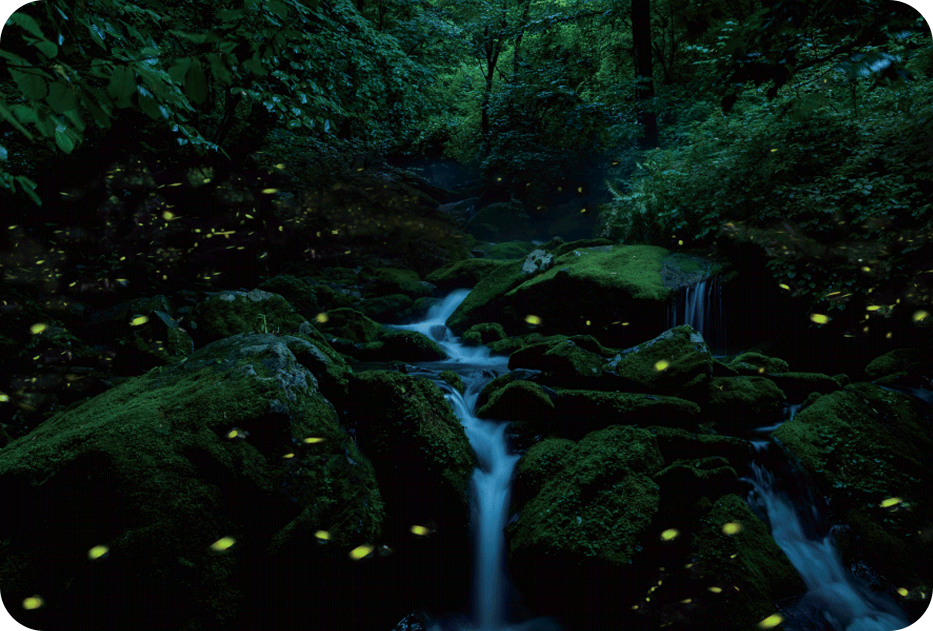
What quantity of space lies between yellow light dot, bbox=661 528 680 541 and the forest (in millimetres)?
13

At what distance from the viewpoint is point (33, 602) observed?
2.30 metres

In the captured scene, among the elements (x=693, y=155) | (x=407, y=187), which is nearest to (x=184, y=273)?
(x=407, y=187)

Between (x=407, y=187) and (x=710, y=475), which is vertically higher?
(x=407, y=187)

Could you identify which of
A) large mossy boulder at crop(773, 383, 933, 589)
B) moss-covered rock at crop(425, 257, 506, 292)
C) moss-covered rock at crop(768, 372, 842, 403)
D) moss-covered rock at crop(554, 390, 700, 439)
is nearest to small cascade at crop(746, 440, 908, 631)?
large mossy boulder at crop(773, 383, 933, 589)

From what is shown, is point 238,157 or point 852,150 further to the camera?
point 238,157

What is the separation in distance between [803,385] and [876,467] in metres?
1.68

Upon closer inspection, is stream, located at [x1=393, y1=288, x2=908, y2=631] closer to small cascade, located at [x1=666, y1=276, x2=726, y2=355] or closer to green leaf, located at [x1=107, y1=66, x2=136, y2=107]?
small cascade, located at [x1=666, y1=276, x2=726, y2=355]

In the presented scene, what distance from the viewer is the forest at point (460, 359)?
2.45 m

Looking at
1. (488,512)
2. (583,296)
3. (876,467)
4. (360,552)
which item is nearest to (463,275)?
(583,296)

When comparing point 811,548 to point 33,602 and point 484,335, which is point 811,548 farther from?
point 484,335

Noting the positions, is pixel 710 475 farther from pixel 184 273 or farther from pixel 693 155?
pixel 184 273

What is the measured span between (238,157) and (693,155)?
28.8 feet

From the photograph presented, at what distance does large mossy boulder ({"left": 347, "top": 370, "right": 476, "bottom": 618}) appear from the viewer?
317 centimetres

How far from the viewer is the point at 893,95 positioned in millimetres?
5043
